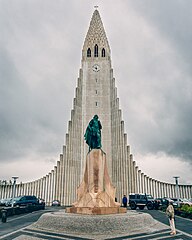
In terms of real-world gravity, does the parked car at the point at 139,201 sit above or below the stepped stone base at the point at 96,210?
below

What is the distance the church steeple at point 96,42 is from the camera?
40312 millimetres

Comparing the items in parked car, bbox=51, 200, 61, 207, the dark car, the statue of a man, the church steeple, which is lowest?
parked car, bbox=51, 200, 61, 207

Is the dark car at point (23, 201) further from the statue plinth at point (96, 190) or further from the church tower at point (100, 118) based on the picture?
the statue plinth at point (96, 190)

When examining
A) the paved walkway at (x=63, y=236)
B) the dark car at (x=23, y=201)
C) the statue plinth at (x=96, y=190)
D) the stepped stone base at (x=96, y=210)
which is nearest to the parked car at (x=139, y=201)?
the dark car at (x=23, y=201)

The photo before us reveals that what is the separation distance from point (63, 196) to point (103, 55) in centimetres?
2382

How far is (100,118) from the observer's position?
3606cm

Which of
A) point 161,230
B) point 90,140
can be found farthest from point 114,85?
point 161,230

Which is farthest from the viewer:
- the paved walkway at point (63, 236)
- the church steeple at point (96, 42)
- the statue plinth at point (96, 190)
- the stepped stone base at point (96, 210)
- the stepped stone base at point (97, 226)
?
the church steeple at point (96, 42)

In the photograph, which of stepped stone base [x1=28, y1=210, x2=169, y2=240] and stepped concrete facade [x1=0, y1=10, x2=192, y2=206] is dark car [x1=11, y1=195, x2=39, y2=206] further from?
stepped stone base [x1=28, y1=210, x2=169, y2=240]

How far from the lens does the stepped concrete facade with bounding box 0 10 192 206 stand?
3262 centimetres

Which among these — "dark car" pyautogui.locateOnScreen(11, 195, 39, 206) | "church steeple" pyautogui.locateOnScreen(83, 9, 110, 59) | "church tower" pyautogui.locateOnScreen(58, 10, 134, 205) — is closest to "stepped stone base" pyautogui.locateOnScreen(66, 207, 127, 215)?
"dark car" pyautogui.locateOnScreen(11, 195, 39, 206)

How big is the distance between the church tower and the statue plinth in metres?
21.7

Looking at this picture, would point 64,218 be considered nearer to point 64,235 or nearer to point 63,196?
point 64,235

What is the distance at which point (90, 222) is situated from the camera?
7.63m
